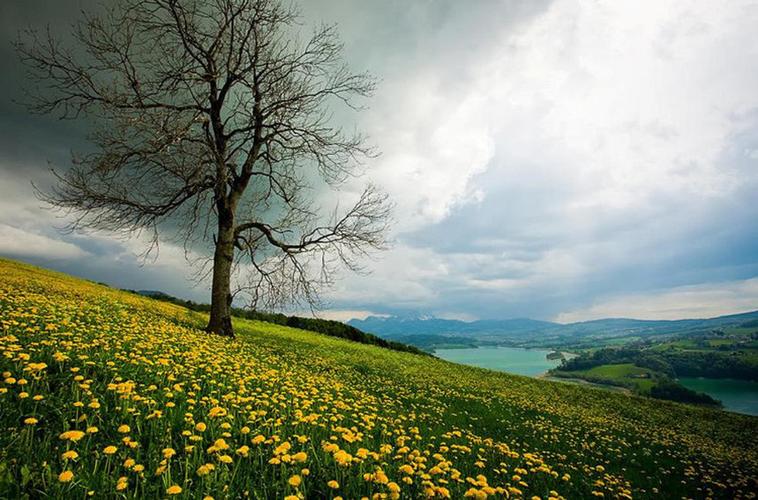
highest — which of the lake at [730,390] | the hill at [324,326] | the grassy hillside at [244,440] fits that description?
the grassy hillside at [244,440]

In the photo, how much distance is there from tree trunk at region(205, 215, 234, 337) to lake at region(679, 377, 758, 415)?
419 ft

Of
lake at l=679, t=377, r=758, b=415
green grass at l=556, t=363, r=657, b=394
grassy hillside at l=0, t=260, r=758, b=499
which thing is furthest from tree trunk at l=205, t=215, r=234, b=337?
lake at l=679, t=377, r=758, b=415

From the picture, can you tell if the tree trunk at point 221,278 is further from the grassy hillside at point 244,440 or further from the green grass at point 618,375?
the green grass at point 618,375

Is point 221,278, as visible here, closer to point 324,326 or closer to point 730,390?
point 324,326

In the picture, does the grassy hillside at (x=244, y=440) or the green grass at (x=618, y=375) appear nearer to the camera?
the grassy hillside at (x=244, y=440)

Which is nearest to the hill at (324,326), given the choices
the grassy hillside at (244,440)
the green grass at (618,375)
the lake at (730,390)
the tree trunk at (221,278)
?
the tree trunk at (221,278)

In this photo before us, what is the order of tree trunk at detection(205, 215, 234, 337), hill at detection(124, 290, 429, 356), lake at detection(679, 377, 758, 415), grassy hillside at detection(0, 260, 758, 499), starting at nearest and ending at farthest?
grassy hillside at detection(0, 260, 758, 499), tree trunk at detection(205, 215, 234, 337), hill at detection(124, 290, 429, 356), lake at detection(679, 377, 758, 415)

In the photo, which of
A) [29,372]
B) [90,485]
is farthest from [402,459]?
[29,372]

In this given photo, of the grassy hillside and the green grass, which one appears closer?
the grassy hillside

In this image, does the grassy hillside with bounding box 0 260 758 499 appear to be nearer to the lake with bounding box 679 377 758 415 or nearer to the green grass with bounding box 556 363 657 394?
the green grass with bounding box 556 363 657 394

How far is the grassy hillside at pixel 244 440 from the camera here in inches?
130

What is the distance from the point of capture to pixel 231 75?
15.2m

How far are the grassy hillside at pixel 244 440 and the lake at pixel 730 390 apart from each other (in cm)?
12263

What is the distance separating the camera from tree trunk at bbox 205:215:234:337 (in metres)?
15.8
